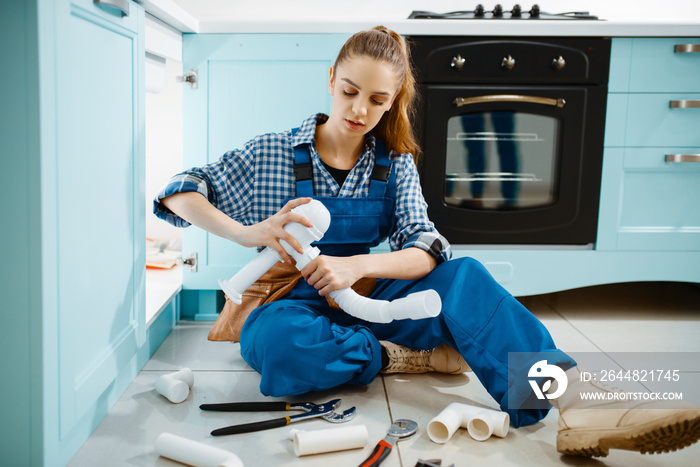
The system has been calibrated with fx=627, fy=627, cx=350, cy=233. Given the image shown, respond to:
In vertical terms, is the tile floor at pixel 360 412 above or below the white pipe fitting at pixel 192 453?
below

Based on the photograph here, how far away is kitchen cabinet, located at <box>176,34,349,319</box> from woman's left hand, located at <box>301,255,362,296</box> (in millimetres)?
634

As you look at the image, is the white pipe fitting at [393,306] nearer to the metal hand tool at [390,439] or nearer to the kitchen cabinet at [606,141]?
the metal hand tool at [390,439]

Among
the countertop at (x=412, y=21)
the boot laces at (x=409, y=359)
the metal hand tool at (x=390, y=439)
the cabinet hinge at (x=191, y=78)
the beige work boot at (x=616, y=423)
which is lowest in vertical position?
the metal hand tool at (x=390, y=439)

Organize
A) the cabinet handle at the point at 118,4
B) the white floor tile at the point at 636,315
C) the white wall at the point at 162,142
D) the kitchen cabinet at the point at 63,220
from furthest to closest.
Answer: the white wall at the point at 162,142 < the white floor tile at the point at 636,315 < the cabinet handle at the point at 118,4 < the kitchen cabinet at the point at 63,220

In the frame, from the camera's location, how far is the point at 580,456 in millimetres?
1052

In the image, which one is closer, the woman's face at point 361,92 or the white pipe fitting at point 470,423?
the white pipe fitting at point 470,423

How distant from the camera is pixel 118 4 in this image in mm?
1097

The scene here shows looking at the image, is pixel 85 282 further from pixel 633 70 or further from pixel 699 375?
pixel 633 70

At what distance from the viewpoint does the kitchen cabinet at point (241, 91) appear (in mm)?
1711

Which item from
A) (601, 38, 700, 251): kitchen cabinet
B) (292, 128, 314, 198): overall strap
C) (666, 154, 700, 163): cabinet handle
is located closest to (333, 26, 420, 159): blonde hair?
(292, 128, 314, 198): overall strap

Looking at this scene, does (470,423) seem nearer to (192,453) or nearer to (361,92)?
(192,453)

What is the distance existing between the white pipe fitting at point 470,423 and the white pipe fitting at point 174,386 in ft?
1.58

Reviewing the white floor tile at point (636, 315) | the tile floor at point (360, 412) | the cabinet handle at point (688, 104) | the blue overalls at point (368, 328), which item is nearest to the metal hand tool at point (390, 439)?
the tile floor at point (360, 412)

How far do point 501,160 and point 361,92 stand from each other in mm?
751
